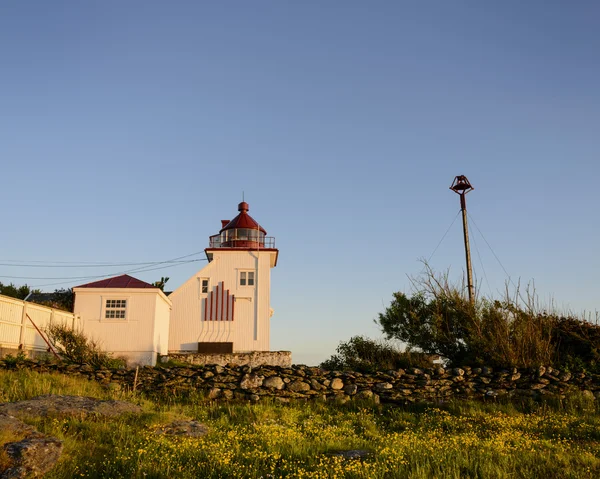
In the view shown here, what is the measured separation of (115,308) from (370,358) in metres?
14.1

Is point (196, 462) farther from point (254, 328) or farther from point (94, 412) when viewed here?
point (254, 328)

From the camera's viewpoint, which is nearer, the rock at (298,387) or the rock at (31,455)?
the rock at (31,455)

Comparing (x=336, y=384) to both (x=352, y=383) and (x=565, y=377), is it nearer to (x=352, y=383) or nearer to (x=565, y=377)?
(x=352, y=383)

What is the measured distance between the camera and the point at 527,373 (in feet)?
59.6

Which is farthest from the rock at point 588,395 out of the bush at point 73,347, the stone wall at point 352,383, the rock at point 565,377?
the bush at point 73,347

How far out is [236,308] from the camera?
3469 centimetres

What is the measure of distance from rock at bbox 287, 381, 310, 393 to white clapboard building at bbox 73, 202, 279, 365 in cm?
1393

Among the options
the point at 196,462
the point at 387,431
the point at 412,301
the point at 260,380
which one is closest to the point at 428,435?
the point at 387,431

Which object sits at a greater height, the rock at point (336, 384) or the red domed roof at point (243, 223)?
the red domed roof at point (243, 223)

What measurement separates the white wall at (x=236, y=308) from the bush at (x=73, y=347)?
9.25m

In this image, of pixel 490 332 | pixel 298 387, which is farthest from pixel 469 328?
pixel 298 387

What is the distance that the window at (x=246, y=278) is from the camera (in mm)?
35219

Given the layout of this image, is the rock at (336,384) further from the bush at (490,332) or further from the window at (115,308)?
the window at (115,308)

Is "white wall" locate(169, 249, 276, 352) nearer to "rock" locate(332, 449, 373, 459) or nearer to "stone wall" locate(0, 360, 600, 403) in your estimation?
"stone wall" locate(0, 360, 600, 403)
